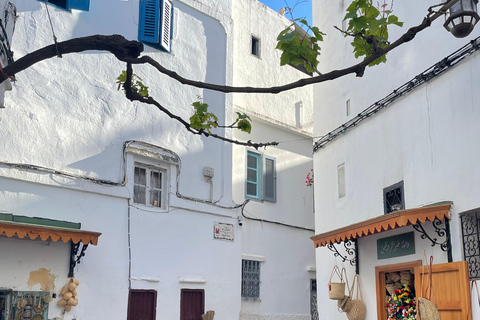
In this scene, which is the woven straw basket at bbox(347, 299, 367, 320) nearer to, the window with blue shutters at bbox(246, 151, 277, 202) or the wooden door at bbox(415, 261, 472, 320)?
the wooden door at bbox(415, 261, 472, 320)

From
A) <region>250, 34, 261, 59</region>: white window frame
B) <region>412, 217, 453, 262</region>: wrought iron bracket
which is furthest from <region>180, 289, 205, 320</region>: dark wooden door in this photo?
<region>250, 34, 261, 59</region>: white window frame

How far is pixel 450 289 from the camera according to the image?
7277mm

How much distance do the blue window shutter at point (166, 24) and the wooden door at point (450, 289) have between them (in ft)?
23.8

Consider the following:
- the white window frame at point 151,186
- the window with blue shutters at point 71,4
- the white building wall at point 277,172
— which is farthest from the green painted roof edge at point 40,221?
the white building wall at point 277,172

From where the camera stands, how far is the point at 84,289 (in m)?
10.2

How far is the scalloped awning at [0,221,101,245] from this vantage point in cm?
834

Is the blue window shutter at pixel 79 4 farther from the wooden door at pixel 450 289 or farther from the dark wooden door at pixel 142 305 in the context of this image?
the wooden door at pixel 450 289

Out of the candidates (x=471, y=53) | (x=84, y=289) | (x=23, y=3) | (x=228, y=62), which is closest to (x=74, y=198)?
(x=84, y=289)

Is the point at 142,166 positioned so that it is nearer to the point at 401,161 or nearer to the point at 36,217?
the point at 36,217

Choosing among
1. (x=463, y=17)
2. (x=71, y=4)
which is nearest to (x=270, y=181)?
(x=71, y=4)

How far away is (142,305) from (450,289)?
6.07 meters

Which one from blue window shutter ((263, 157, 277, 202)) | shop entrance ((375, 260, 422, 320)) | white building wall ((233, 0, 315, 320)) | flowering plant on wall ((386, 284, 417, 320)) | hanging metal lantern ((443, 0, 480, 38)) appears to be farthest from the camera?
blue window shutter ((263, 157, 277, 202))

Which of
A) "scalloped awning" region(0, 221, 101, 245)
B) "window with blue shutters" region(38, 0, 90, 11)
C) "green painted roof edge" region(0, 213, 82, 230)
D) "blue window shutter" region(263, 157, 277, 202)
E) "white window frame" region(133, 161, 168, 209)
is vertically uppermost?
"window with blue shutters" region(38, 0, 90, 11)

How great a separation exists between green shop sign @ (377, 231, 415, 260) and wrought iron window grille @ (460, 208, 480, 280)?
46.0 inches
